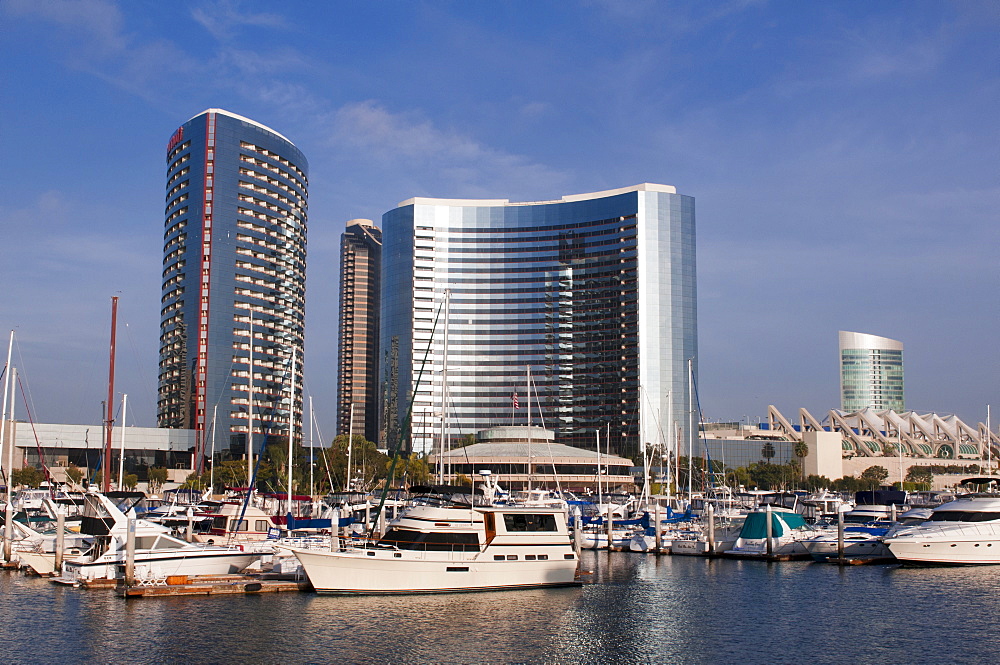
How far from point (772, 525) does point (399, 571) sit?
3367 cm

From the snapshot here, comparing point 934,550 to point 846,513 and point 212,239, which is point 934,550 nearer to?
point 846,513

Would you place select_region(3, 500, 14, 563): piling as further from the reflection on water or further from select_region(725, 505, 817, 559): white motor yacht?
select_region(725, 505, 817, 559): white motor yacht

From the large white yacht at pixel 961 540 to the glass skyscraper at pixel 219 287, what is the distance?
472ft

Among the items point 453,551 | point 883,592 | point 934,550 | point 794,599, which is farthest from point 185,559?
point 934,550

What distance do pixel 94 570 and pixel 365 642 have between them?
68.2 ft

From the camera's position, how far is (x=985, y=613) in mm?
42562

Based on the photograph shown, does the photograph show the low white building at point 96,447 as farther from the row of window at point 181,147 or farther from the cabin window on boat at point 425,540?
the cabin window on boat at point 425,540

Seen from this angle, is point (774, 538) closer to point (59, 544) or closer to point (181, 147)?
point (59, 544)

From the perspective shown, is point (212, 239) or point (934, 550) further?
point (212, 239)

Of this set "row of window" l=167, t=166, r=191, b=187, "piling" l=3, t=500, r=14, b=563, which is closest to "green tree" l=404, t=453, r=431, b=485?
"piling" l=3, t=500, r=14, b=563

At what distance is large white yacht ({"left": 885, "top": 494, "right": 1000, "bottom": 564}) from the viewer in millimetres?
57688

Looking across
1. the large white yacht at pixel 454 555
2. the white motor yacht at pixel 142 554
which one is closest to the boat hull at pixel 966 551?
the large white yacht at pixel 454 555

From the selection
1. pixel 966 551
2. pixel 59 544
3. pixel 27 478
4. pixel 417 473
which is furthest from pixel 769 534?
pixel 27 478

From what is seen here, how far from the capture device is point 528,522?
155 ft
